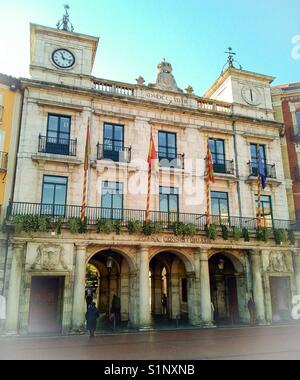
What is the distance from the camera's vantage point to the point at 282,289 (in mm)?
21047

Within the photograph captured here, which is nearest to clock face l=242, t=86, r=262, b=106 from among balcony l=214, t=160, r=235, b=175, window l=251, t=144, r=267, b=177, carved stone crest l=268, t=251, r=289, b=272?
window l=251, t=144, r=267, b=177

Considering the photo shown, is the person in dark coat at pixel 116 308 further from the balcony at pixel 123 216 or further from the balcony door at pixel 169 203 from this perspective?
the balcony door at pixel 169 203

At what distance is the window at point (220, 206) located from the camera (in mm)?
20500

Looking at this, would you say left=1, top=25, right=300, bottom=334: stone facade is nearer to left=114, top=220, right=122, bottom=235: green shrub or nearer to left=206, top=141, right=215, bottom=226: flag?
left=114, top=220, right=122, bottom=235: green shrub

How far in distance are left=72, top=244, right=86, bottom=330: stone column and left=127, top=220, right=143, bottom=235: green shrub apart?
2464mm

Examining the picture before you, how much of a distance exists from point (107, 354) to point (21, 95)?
14.4 m

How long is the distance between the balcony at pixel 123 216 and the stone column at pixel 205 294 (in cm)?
172

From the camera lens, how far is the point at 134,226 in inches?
675

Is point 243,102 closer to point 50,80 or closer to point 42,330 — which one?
Result: point 50,80

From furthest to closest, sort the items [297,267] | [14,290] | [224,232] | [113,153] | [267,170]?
[267,170]
[297,267]
[113,153]
[224,232]
[14,290]

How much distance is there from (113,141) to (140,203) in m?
3.97

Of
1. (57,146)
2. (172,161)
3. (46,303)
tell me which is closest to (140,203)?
(172,161)

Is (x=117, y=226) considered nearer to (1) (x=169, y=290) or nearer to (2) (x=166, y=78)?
(1) (x=169, y=290)

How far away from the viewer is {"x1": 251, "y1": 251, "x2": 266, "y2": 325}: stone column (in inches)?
746
